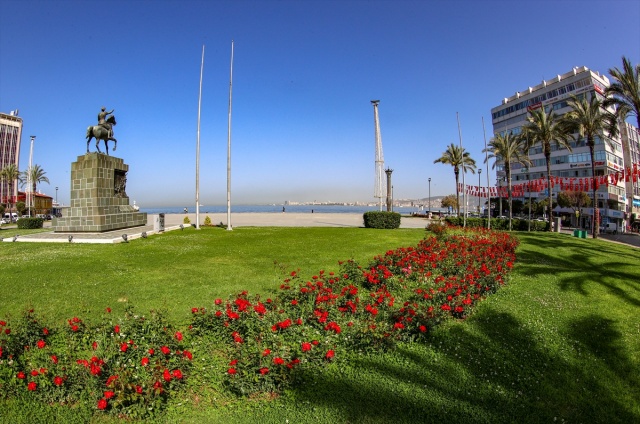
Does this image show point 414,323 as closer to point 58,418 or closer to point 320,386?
point 320,386

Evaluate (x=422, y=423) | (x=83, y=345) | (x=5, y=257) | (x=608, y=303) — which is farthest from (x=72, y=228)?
(x=608, y=303)

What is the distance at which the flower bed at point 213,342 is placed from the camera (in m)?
4.12

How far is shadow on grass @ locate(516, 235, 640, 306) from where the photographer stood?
9172mm

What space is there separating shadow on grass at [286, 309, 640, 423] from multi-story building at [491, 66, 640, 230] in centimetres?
5767

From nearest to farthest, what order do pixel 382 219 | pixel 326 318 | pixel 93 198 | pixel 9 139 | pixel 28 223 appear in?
pixel 326 318 < pixel 93 198 < pixel 382 219 < pixel 28 223 < pixel 9 139

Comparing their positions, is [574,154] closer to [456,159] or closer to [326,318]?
[456,159]

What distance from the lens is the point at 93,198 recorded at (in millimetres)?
19359

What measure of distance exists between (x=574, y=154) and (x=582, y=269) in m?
68.4

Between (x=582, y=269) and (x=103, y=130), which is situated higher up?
(x=103, y=130)

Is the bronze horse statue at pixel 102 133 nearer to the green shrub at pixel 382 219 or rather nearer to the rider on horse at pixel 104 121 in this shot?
the rider on horse at pixel 104 121

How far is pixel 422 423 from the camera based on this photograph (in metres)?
3.95

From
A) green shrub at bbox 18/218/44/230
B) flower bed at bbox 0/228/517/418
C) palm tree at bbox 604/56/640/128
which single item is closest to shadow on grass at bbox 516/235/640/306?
flower bed at bbox 0/228/517/418

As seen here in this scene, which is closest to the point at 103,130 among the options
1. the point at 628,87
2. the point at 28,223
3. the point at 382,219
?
the point at 28,223

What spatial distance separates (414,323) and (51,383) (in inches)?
209
